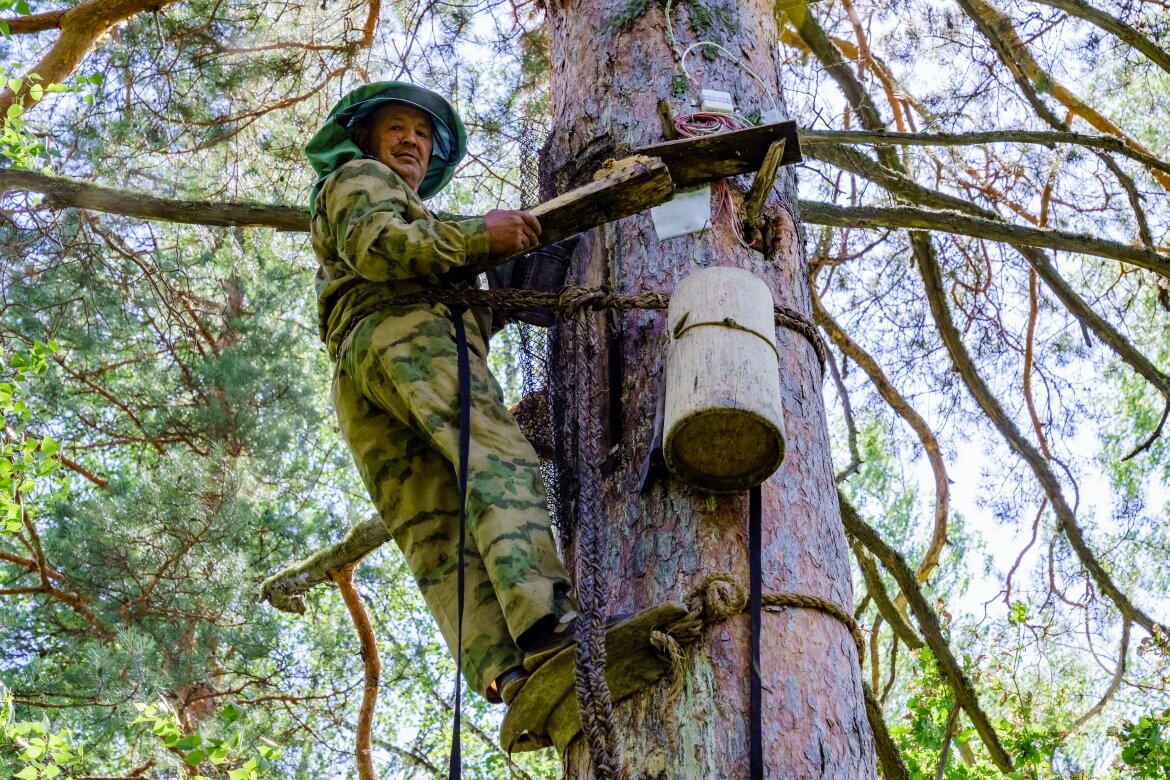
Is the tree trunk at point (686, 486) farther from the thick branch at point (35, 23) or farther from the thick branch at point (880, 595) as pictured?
the thick branch at point (35, 23)

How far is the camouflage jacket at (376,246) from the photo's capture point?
8.75ft

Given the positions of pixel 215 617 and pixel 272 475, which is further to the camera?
pixel 272 475

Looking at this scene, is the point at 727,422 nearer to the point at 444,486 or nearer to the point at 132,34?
the point at 444,486

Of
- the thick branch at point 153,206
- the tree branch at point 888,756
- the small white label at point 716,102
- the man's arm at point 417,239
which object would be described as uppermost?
the thick branch at point 153,206

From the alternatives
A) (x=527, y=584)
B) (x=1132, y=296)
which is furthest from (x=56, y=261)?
(x=1132, y=296)

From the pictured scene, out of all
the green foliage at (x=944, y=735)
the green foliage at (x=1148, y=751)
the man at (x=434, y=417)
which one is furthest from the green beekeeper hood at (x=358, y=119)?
the green foliage at (x=1148, y=751)

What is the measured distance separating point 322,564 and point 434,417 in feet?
4.75

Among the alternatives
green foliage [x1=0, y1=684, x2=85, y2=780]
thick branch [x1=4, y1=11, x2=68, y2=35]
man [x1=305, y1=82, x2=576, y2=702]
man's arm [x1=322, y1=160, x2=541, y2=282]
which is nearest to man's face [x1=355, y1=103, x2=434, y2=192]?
man [x1=305, y1=82, x2=576, y2=702]

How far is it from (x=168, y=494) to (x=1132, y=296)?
4.33 metres

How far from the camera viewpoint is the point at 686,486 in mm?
2354

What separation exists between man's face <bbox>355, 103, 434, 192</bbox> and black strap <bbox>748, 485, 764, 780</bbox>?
4.77 feet

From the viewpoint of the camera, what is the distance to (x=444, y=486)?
112 inches

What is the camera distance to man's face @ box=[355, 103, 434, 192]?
10.8ft

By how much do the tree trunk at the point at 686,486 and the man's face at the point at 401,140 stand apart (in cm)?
36
